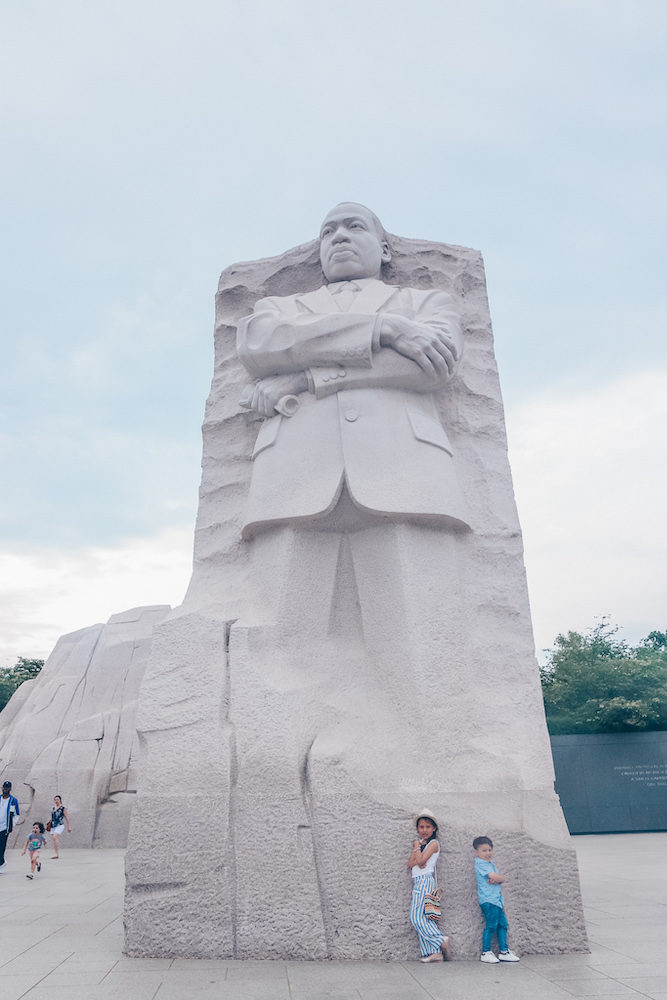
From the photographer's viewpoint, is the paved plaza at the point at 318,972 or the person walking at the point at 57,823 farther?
the person walking at the point at 57,823

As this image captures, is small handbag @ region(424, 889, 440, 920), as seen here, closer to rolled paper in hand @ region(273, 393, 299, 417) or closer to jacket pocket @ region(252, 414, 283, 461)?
jacket pocket @ region(252, 414, 283, 461)

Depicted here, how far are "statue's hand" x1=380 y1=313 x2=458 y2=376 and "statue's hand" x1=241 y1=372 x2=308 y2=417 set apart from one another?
0.61m

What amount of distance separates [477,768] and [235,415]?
3.08m

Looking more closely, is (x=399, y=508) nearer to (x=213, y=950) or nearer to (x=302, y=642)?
(x=302, y=642)

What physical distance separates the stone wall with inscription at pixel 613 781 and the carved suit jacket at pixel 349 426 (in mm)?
9209

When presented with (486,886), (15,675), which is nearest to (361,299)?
(486,886)

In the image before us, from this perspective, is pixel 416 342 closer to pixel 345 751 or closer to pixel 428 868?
pixel 345 751

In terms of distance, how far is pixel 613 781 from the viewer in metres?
12.3

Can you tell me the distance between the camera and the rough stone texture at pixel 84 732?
437 inches

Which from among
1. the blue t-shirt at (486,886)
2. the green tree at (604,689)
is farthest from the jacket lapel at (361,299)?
the green tree at (604,689)

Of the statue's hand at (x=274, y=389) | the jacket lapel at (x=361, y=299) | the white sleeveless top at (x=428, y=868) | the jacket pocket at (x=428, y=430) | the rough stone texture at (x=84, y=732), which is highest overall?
the jacket lapel at (x=361, y=299)

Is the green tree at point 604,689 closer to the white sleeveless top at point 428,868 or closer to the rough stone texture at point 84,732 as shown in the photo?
the rough stone texture at point 84,732

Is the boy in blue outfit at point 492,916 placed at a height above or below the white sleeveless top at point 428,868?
below

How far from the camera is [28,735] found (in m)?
12.4
